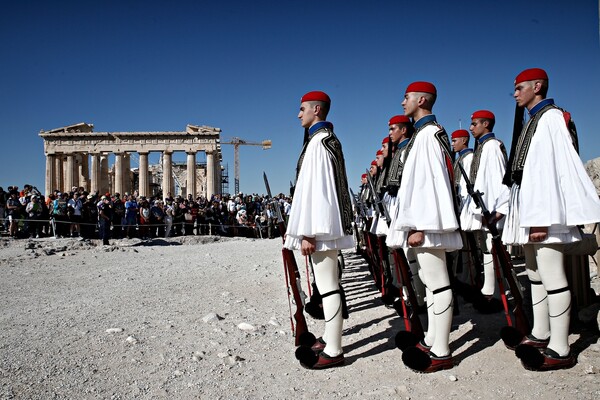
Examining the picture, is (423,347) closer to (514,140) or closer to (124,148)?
(514,140)

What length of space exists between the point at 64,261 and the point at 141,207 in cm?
829

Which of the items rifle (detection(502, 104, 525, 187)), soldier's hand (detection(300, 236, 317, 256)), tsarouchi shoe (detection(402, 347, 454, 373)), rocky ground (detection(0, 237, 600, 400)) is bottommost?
rocky ground (detection(0, 237, 600, 400))

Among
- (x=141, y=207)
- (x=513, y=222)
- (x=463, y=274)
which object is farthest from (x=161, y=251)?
(x=513, y=222)

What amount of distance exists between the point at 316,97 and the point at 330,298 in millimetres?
1692

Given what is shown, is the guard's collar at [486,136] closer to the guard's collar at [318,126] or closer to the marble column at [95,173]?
the guard's collar at [318,126]

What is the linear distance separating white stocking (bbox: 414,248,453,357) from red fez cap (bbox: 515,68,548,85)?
1491mm

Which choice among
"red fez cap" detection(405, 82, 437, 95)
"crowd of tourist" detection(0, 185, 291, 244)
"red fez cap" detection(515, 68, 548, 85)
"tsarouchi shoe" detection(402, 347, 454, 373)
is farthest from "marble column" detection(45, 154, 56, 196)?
"red fez cap" detection(515, 68, 548, 85)

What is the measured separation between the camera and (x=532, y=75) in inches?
138

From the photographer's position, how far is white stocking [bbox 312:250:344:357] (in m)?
3.60

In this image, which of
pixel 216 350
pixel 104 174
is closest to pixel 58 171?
pixel 104 174

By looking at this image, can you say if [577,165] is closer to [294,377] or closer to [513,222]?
[513,222]

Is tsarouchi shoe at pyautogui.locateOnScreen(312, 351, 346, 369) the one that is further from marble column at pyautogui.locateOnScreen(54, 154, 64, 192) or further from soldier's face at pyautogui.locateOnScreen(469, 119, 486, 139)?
marble column at pyautogui.locateOnScreen(54, 154, 64, 192)

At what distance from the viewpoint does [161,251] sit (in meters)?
13.3

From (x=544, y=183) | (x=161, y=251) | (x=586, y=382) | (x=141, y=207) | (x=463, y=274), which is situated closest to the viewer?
(x=586, y=382)
